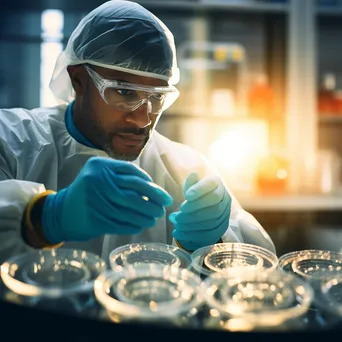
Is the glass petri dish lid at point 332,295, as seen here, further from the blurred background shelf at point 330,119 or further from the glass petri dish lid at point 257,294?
the blurred background shelf at point 330,119

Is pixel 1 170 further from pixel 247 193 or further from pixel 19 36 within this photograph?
pixel 19 36

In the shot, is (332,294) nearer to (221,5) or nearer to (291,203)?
(291,203)

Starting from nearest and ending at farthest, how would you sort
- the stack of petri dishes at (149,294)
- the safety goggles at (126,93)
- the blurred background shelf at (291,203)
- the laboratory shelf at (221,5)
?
the stack of petri dishes at (149,294), the safety goggles at (126,93), the blurred background shelf at (291,203), the laboratory shelf at (221,5)

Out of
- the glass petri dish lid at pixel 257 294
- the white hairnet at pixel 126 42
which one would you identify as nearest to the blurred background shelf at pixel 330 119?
the white hairnet at pixel 126 42

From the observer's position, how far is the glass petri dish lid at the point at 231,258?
0.89 meters

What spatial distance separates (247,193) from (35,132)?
63.0 inches

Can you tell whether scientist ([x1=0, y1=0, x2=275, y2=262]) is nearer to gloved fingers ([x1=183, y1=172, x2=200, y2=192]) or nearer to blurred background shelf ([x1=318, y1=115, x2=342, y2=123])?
gloved fingers ([x1=183, y1=172, x2=200, y2=192])

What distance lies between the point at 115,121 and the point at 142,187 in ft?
1.42

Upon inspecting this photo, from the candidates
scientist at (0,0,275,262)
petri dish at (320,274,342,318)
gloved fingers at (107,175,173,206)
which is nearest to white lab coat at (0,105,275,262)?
scientist at (0,0,275,262)

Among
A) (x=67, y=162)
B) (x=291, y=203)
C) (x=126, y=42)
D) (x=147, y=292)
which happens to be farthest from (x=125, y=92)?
(x=291, y=203)

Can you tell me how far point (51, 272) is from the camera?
803 millimetres

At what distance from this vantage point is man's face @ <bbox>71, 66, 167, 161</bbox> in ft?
4.15

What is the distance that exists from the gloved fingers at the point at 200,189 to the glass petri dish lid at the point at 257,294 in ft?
0.92

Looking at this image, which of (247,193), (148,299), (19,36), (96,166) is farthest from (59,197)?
(19,36)
